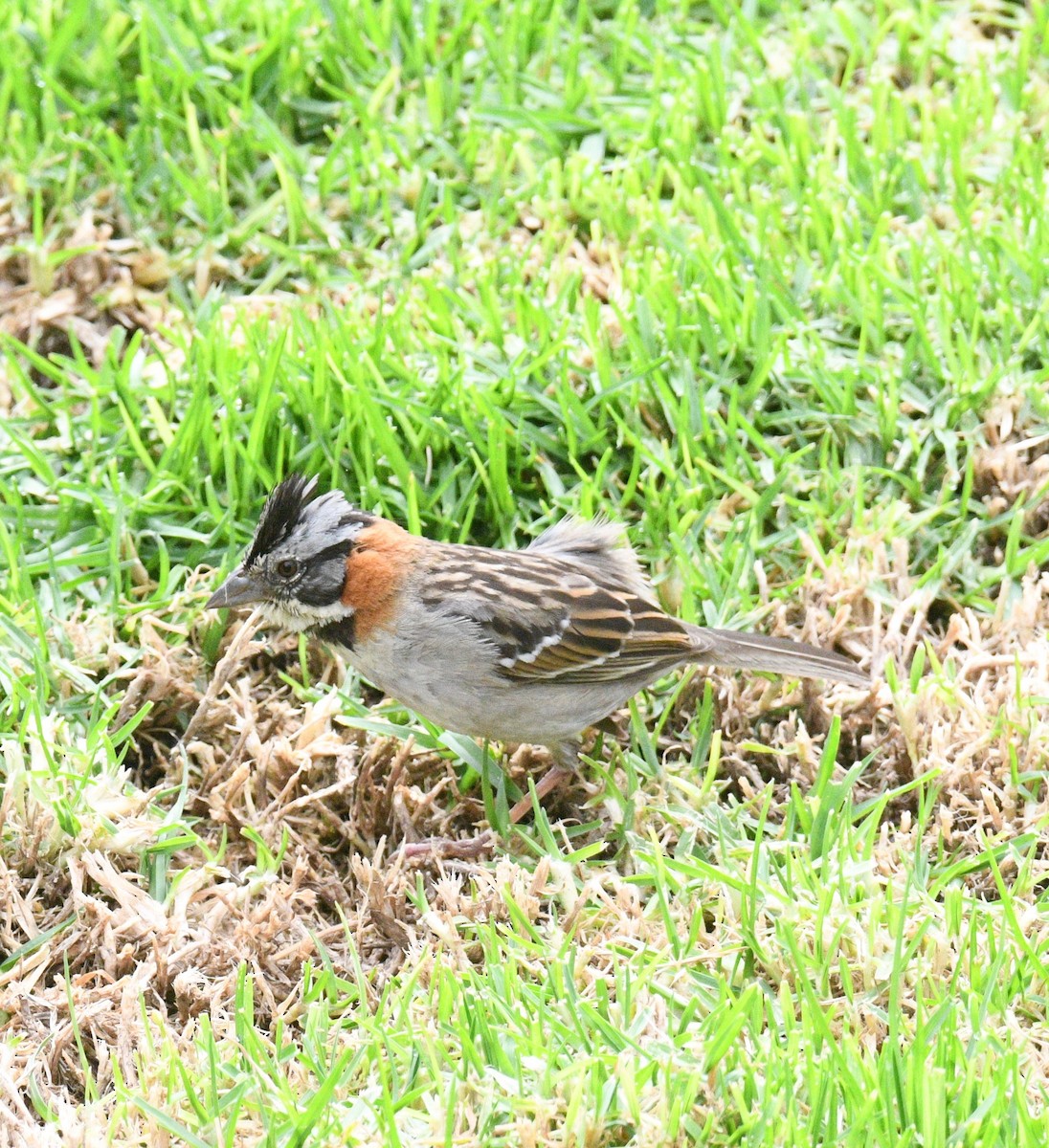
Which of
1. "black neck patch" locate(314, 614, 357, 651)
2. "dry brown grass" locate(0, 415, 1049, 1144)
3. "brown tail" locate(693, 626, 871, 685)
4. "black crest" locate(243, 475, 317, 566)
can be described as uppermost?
"black crest" locate(243, 475, 317, 566)

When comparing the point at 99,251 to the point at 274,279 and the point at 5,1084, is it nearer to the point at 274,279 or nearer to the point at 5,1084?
the point at 274,279

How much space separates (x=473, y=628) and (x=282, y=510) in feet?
2.07

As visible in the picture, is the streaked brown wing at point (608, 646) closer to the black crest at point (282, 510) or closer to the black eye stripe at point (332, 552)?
the black eye stripe at point (332, 552)

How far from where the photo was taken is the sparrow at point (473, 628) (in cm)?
453

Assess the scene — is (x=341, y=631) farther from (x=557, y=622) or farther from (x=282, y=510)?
(x=557, y=622)

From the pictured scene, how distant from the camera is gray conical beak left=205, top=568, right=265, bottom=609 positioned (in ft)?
15.2

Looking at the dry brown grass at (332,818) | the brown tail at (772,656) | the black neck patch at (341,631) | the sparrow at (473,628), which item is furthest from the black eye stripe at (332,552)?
the brown tail at (772,656)

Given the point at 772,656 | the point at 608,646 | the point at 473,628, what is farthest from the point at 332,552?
the point at 772,656

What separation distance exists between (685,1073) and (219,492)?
2.72m

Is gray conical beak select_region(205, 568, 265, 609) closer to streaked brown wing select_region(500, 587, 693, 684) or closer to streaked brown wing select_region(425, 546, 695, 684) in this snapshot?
streaked brown wing select_region(425, 546, 695, 684)

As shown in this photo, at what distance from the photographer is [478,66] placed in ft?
22.8

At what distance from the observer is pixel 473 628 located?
4543 millimetres

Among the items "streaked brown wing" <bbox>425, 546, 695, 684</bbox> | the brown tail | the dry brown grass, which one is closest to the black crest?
"streaked brown wing" <bbox>425, 546, 695, 684</bbox>

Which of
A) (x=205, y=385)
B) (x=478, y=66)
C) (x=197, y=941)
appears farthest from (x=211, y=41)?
(x=197, y=941)
